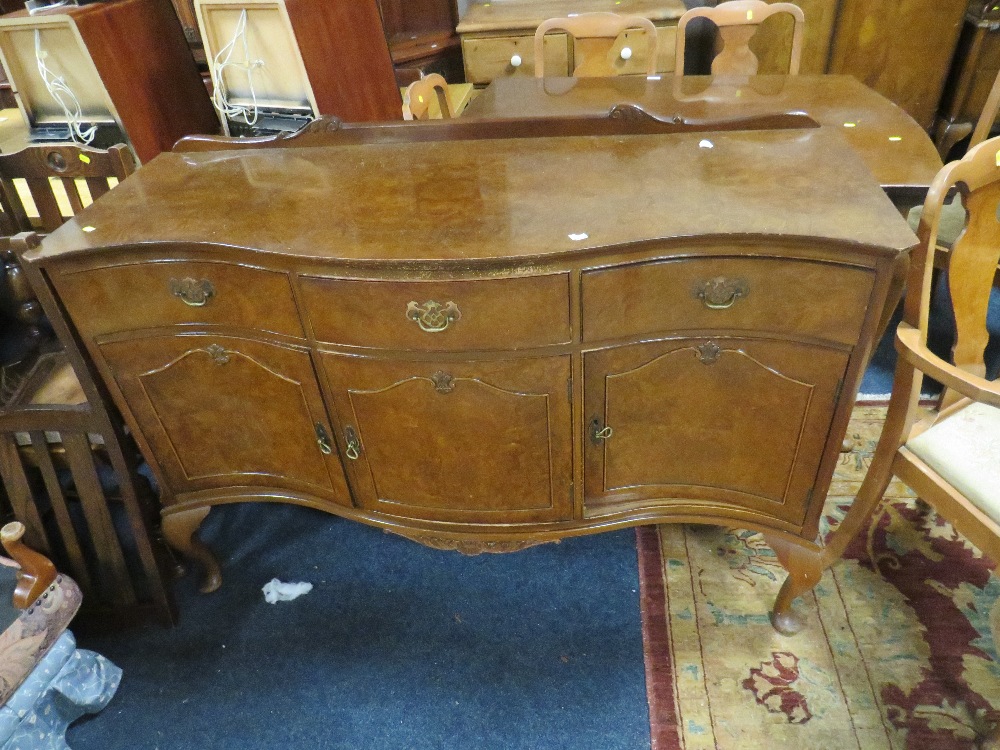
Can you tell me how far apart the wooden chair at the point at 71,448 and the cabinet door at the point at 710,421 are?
96 cm

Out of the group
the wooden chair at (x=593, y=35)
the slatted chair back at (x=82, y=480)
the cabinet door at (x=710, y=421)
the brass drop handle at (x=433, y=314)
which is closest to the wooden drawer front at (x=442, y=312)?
the brass drop handle at (x=433, y=314)

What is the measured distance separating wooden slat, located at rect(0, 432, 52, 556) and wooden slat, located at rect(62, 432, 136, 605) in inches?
3.9

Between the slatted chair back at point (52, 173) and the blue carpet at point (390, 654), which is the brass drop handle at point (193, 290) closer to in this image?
the slatted chair back at point (52, 173)

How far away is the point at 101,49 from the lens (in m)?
1.56

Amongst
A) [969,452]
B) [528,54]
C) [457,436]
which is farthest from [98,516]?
[528,54]

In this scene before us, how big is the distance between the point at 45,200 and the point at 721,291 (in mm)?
1533

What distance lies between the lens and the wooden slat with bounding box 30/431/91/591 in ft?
4.58

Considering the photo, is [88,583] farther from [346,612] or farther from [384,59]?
[384,59]

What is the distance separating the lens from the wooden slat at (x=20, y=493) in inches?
55.8

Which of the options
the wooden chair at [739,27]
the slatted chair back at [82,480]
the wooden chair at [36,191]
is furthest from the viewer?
the wooden chair at [739,27]

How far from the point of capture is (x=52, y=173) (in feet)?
4.98

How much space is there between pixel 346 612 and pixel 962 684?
1.28 meters

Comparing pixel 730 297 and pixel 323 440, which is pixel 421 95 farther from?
pixel 730 297

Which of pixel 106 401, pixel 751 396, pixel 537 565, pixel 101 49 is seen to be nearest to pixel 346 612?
pixel 537 565
